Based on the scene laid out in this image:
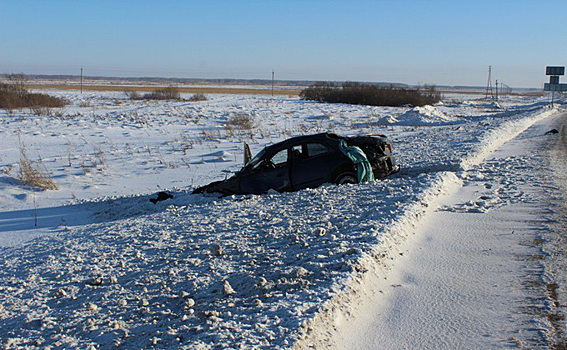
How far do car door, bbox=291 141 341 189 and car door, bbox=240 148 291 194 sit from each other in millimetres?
170

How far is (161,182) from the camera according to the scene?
1549cm

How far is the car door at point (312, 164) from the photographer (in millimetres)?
11258

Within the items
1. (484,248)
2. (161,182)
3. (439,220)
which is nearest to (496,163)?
(439,220)

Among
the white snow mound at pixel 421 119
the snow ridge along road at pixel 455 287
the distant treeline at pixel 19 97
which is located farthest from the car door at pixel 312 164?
the distant treeline at pixel 19 97

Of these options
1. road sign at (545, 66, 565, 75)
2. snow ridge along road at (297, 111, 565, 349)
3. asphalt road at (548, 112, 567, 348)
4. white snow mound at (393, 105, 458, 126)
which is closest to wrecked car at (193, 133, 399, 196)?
snow ridge along road at (297, 111, 565, 349)

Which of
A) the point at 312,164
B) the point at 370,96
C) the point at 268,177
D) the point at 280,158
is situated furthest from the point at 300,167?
the point at 370,96

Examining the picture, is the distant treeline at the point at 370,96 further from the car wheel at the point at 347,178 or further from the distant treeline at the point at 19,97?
the car wheel at the point at 347,178

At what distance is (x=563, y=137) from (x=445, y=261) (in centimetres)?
1846

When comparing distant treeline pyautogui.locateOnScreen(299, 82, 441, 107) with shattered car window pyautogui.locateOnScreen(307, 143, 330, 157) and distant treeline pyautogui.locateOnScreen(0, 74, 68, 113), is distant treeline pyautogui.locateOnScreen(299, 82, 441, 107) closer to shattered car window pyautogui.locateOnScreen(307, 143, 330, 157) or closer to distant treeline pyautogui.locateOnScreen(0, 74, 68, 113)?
distant treeline pyautogui.locateOnScreen(0, 74, 68, 113)

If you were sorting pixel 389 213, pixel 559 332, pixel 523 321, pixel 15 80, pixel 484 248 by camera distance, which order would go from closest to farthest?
pixel 559 332 → pixel 523 321 → pixel 484 248 → pixel 389 213 → pixel 15 80

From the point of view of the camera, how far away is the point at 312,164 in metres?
11.3

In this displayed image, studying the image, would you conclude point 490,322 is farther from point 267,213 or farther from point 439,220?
point 267,213

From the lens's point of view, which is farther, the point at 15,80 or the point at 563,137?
the point at 15,80

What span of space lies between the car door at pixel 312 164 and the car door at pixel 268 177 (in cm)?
17
